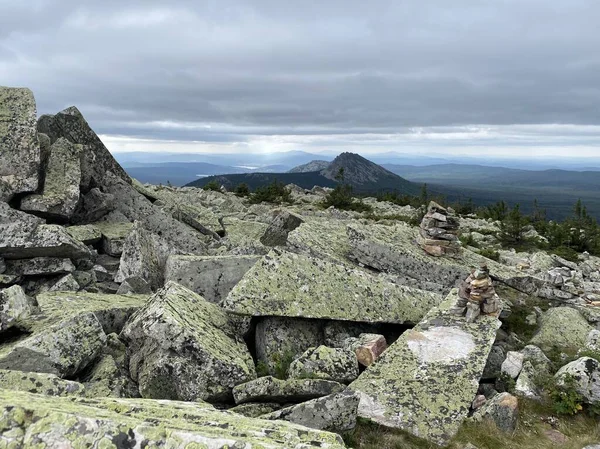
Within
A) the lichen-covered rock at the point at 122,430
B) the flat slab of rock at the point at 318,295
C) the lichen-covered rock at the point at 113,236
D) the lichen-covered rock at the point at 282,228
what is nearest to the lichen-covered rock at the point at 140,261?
the lichen-covered rock at the point at 113,236

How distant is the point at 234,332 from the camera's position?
471 inches

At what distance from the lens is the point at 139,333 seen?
1041 centimetres

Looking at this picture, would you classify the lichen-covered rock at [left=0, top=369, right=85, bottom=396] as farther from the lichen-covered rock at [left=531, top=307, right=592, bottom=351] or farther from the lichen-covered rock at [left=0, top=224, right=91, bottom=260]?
the lichen-covered rock at [left=531, top=307, right=592, bottom=351]

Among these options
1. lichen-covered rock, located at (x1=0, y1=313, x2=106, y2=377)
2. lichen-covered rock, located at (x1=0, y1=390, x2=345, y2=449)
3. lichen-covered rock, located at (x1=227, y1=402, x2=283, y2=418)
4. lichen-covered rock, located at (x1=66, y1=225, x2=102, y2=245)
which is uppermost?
lichen-covered rock, located at (x1=66, y1=225, x2=102, y2=245)

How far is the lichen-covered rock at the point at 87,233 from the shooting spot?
17.2m

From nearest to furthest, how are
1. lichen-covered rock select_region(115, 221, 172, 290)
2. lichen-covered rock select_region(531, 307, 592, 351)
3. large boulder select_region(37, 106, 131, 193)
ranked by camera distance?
lichen-covered rock select_region(531, 307, 592, 351) → lichen-covered rock select_region(115, 221, 172, 290) → large boulder select_region(37, 106, 131, 193)

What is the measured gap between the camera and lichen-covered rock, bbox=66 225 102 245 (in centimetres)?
1724

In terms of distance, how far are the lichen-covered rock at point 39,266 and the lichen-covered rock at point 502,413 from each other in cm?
1349

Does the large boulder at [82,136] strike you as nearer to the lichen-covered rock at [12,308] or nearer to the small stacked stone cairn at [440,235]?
the lichen-covered rock at [12,308]

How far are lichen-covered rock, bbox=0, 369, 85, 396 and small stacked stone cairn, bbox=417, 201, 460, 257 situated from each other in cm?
1402

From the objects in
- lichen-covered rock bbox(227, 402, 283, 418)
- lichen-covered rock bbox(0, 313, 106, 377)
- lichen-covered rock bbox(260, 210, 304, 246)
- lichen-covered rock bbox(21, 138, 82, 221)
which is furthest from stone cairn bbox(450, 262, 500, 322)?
lichen-covered rock bbox(21, 138, 82, 221)

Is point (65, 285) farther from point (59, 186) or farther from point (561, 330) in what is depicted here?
point (561, 330)

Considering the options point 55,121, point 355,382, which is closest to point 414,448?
point 355,382

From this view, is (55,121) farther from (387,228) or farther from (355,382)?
(355,382)
